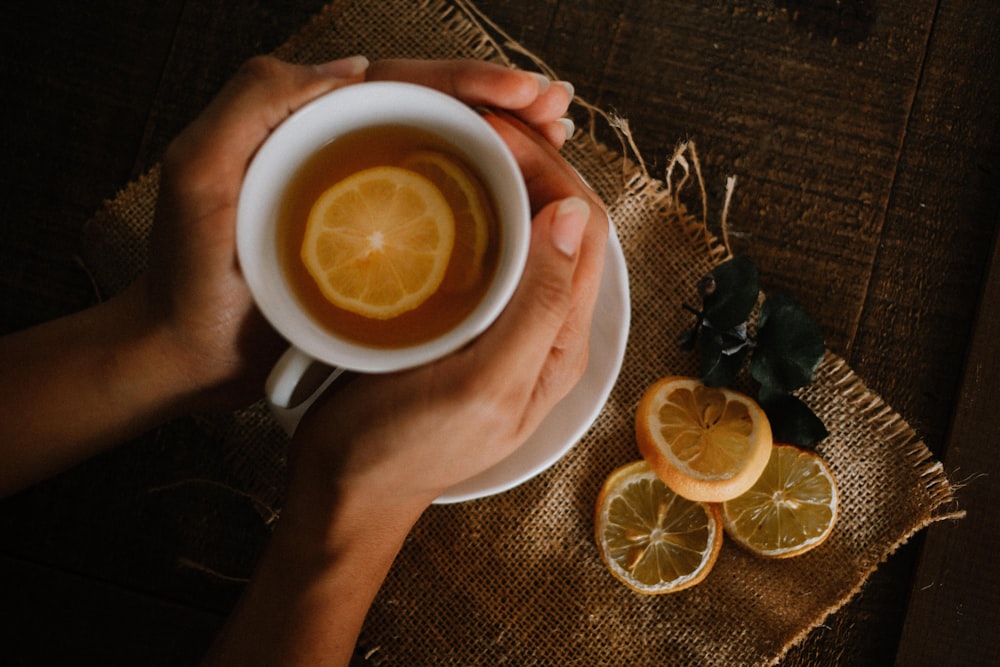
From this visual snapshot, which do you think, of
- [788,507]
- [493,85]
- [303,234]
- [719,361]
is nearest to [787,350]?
[719,361]

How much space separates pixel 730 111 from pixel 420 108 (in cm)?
63

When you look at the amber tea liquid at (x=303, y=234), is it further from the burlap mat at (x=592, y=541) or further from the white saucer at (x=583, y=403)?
the burlap mat at (x=592, y=541)

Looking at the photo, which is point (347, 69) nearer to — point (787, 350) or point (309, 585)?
point (309, 585)

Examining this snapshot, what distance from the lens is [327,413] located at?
859 millimetres

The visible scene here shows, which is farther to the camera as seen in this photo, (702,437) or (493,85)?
(702,437)

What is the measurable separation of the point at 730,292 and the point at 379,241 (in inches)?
20.7

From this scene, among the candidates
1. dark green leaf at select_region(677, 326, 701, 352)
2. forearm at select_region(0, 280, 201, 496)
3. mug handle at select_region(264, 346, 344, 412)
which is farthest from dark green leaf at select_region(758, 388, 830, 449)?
forearm at select_region(0, 280, 201, 496)

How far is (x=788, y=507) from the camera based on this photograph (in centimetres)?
108

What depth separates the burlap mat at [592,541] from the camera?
1.11m

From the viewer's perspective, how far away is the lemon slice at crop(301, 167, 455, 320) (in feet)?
2.91

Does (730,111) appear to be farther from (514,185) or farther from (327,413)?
(327,413)

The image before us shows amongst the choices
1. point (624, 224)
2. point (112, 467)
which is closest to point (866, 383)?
point (624, 224)

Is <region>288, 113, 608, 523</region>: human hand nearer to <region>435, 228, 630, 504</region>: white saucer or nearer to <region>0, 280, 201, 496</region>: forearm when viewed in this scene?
<region>435, 228, 630, 504</region>: white saucer

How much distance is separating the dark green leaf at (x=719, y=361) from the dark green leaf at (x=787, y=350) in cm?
2
